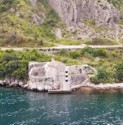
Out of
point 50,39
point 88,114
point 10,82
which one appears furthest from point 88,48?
point 88,114

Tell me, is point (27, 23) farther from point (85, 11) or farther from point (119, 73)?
point (119, 73)

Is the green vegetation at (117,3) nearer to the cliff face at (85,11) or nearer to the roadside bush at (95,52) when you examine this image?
the cliff face at (85,11)

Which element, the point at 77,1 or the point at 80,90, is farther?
the point at 77,1

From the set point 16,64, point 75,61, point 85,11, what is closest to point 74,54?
point 75,61

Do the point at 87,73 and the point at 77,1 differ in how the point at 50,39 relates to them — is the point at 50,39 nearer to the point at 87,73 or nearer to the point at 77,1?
the point at 77,1

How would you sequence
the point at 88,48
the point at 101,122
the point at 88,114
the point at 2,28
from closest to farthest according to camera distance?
1. the point at 101,122
2. the point at 88,114
3. the point at 88,48
4. the point at 2,28

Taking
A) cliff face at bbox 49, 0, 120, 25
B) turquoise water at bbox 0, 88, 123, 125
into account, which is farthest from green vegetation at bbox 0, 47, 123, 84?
cliff face at bbox 49, 0, 120, 25

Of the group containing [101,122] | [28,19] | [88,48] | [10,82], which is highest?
[28,19]
